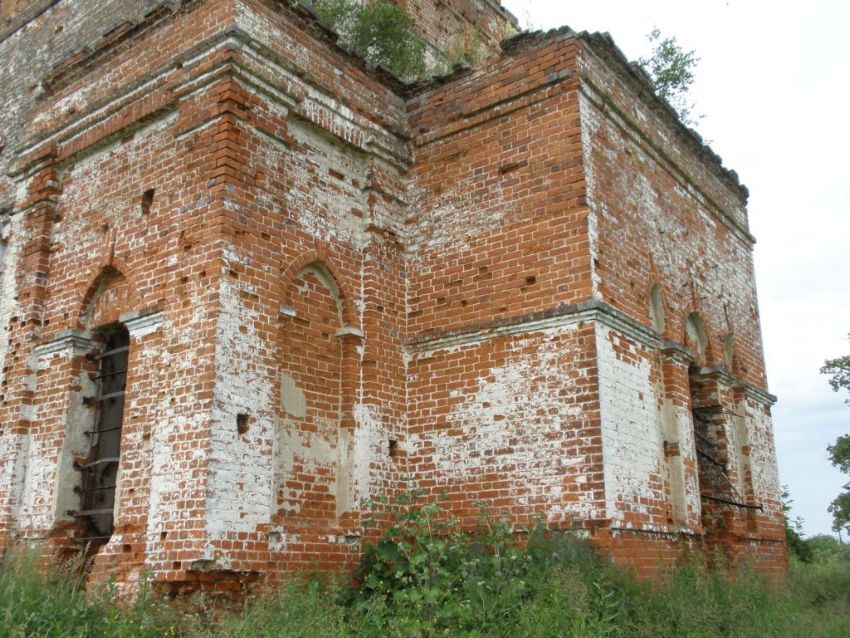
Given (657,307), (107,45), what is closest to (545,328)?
(657,307)

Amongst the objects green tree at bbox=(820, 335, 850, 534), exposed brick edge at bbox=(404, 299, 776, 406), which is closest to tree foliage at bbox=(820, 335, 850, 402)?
green tree at bbox=(820, 335, 850, 534)

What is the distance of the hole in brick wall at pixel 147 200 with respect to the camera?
8.28 meters

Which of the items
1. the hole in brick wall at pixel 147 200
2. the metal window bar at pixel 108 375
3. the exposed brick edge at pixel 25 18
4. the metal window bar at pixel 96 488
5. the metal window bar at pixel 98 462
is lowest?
the metal window bar at pixel 96 488

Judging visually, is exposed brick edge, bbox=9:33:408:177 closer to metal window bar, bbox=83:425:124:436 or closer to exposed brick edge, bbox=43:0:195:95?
exposed brick edge, bbox=43:0:195:95

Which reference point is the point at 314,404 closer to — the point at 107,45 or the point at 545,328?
the point at 545,328

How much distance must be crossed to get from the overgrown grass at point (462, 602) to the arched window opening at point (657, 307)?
2621mm

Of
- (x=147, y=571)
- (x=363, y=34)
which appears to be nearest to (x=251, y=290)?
(x=147, y=571)

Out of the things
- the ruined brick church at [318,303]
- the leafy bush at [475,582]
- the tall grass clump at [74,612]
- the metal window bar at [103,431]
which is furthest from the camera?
the metal window bar at [103,431]

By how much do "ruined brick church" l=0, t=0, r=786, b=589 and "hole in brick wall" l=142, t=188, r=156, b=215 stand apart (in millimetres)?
123

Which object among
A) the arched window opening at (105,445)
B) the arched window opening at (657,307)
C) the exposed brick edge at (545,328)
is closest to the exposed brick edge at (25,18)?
the arched window opening at (105,445)

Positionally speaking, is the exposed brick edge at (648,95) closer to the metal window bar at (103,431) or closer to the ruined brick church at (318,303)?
the ruined brick church at (318,303)

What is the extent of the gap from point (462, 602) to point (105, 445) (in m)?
4.04

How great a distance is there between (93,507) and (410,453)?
3.21 meters

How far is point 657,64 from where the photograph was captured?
1352 centimetres
